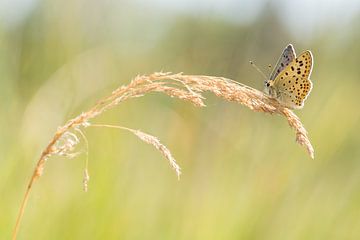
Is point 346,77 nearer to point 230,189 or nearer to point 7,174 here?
point 230,189

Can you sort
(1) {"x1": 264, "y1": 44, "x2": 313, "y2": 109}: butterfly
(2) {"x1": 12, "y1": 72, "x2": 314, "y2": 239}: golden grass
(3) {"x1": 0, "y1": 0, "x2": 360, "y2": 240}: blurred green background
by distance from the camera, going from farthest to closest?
(3) {"x1": 0, "y1": 0, "x2": 360, "y2": 240}: blurred green background < (1) {"x1": 264, "y1": 44, "x2": 313, "y2": 109}: butterfly < (2) {"x1": 12, "y1": 72, "x2": 314, "y2": 239}: golden grass

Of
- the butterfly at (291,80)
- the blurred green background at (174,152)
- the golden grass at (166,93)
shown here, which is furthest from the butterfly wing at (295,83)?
the blurred green background at (174,152)

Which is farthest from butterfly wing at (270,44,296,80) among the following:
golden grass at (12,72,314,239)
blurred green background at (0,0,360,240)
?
blurred green background at (0,0,360,240)

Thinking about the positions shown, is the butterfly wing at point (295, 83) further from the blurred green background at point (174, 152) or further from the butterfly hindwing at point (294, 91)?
the blurred green background at point (174, 152)

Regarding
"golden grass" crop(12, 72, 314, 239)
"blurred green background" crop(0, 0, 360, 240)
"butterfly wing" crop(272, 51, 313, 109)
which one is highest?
"butterfly wing" crop(272, 51, 313, 109)

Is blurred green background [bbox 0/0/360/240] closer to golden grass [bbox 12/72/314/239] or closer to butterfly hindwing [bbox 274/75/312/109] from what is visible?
butterfly hindwing [bbox 274/75/312/109]

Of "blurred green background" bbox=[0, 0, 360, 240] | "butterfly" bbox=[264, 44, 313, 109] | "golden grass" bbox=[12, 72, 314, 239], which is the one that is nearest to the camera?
"golden grass" bbox=[12, 72, 314, 239]

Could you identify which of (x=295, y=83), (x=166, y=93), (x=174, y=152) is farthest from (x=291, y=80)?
(x=174, y=152)
